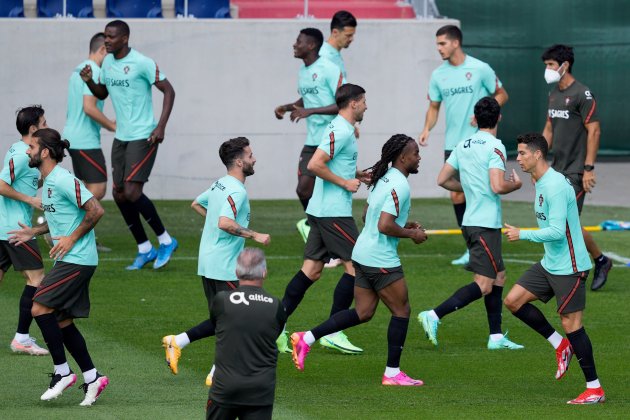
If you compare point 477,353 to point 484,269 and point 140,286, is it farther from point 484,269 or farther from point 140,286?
point 140,286

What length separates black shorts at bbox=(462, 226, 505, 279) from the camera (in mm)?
10773

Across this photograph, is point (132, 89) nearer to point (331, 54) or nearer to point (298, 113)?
point (331, 54)

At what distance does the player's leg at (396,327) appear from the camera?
970cm

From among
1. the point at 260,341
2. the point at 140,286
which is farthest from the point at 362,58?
the point at 260,341

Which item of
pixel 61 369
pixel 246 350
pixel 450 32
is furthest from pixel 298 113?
pixel 246 350

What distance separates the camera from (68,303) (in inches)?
360

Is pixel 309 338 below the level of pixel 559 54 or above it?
below

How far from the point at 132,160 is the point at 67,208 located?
204 inches

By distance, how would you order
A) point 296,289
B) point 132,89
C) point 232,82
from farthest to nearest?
1. point 232,82
2. point 132,89
3. point 296,289

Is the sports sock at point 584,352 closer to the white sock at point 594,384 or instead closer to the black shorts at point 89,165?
the white sock at point 594,384

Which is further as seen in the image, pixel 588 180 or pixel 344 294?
pixel 588 180

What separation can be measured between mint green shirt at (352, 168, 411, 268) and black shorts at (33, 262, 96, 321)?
78.5 inches

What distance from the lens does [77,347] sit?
30.0 ft

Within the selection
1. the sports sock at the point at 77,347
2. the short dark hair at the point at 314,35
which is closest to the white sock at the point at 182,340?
the sports sock at the point at 77,347
